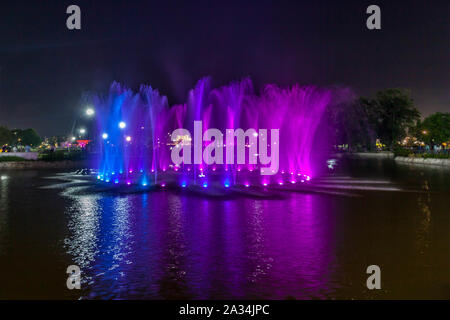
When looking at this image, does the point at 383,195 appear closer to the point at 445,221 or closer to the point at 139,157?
the point at 445,221

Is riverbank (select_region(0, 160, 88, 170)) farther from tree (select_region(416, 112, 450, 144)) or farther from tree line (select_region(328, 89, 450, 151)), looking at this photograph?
tree (select_region(416, 112, 450, 144))

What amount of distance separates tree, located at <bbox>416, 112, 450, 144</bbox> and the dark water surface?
118133 millimetres

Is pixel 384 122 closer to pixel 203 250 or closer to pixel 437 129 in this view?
pixel 437 129

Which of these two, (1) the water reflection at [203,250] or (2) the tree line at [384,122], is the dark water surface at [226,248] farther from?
(2) the tree line at [384,122]

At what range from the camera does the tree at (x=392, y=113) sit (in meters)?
118

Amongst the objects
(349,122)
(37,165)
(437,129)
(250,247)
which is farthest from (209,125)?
(437,129)

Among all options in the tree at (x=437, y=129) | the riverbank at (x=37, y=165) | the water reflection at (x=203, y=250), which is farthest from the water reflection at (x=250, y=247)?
the tree at (x=437, y=129)

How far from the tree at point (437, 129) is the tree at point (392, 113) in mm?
13221

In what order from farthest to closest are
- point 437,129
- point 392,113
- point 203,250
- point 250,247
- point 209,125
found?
point 437,129 < point 392,113 < point 209,125 < point 250,247 < point 203,250

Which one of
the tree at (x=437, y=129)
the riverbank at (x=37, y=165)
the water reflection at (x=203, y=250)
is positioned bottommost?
the water reflection at (x=203, y=250)

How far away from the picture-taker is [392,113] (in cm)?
11844

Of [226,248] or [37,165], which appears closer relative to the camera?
[226,248]

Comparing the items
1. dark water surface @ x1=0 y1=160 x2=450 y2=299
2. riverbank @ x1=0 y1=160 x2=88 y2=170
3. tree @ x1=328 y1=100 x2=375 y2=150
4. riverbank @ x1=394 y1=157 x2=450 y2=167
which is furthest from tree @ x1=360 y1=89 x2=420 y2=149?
dark water surface @ x1=0 y1=160 x2=450 y2=299

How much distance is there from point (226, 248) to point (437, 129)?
432 ft
